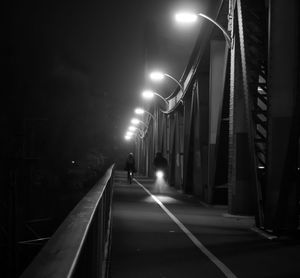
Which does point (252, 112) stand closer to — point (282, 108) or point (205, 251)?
point (282, 108)

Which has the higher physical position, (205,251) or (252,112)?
(252,112)

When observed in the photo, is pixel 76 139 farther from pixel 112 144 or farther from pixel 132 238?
pixel 132 238

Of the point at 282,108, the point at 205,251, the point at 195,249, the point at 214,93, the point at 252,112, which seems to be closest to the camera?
the point at 205,251

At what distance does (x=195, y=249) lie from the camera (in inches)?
414

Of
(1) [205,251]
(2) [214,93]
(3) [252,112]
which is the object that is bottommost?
(1) [205,251]

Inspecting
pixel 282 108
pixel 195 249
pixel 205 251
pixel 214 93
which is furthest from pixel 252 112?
pixel 214 93

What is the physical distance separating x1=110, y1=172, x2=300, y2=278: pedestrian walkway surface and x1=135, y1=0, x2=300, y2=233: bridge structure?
0.88 meters

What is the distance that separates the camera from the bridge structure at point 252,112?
12.1 metres

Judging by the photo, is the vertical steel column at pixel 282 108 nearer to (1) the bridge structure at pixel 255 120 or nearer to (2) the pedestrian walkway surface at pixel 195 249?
(1) the bridge structure at pixel 255 120

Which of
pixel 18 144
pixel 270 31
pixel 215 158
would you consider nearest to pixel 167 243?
pixel 270 31

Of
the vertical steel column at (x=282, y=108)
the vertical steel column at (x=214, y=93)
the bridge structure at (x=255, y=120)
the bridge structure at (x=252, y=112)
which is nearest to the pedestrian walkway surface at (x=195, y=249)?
the bridge structure at (x=255, y=120)

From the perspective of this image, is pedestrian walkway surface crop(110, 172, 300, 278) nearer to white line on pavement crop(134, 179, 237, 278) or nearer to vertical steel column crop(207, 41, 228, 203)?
white line on pavement crop(134, 179, 237, 278)

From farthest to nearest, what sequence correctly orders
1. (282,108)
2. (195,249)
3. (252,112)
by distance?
(252,112) < (282,108) < (195,249)

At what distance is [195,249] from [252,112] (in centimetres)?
457
